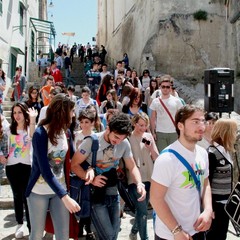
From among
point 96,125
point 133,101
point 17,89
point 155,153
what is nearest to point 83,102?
point 133,101

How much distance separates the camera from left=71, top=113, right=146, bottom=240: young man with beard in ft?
12.5

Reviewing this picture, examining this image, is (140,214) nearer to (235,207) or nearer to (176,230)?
(235,207)

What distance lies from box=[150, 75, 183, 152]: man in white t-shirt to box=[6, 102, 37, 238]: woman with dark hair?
2715 millimetres

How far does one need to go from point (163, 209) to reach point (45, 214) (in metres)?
1.33

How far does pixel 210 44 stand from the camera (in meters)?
19.5

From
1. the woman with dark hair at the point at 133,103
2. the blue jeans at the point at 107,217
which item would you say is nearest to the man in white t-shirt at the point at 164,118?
the woman with dark hair at the point at 133,103

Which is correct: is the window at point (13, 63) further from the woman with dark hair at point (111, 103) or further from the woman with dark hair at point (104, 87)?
the woman with dark hair at point (111, 103)

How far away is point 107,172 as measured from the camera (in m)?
4.02

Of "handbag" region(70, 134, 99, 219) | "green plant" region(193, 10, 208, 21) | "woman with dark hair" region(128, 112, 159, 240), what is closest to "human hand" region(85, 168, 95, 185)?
"handbag" region(70, 134, 99, 219)

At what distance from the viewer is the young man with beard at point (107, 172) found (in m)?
3.80

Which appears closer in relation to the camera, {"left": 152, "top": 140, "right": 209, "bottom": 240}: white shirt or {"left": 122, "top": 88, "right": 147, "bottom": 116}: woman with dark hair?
{"left": 152, "top": 140, "right": 209, "bottom": 240}: white shirt

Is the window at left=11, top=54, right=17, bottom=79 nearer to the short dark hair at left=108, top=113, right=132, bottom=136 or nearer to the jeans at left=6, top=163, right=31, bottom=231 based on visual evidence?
the jeans at left=6, top=163, right=31, bottom=231

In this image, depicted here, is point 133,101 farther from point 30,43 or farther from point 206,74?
point 30,43

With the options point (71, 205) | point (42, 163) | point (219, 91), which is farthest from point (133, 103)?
point (71, 205)
